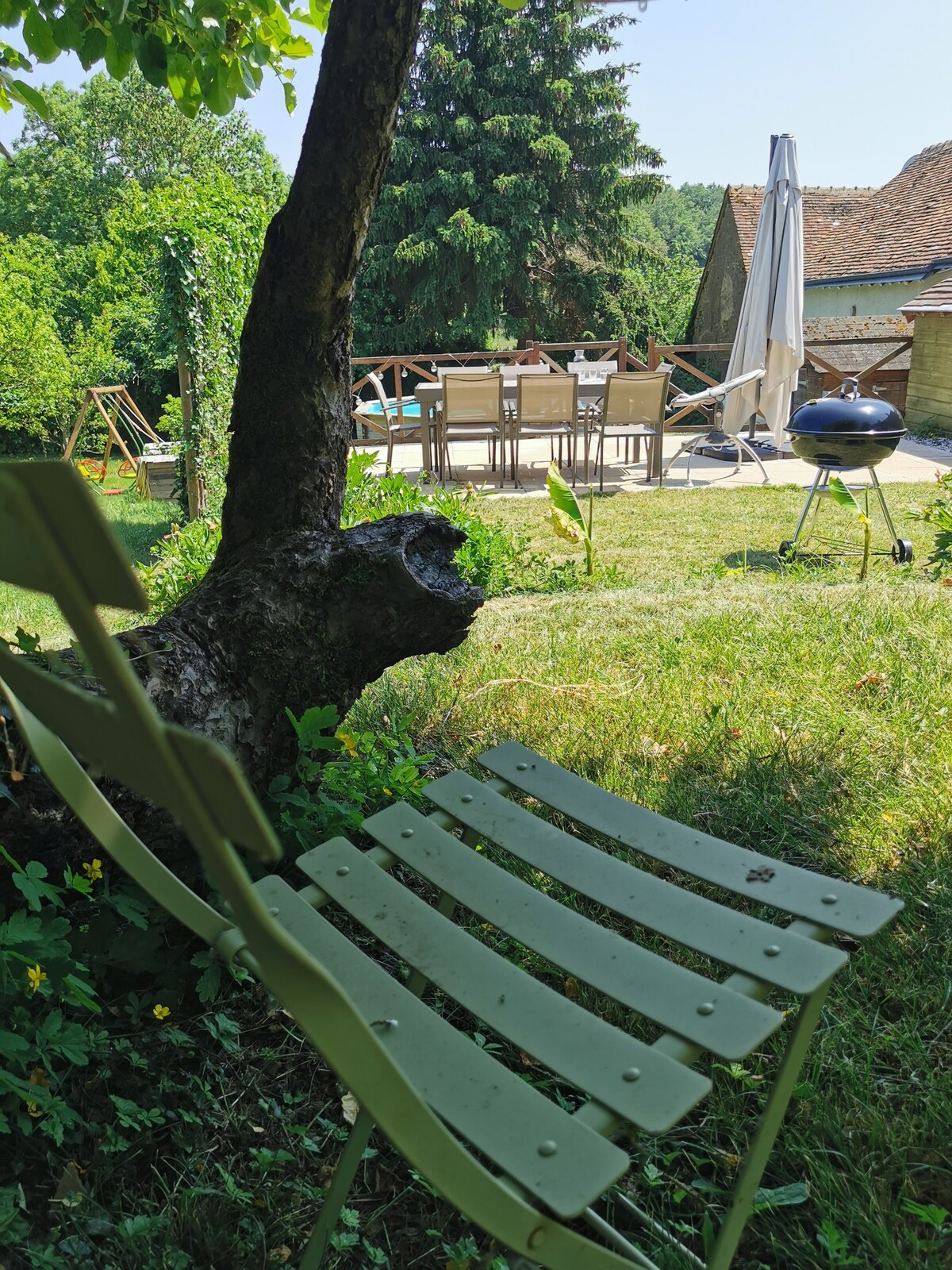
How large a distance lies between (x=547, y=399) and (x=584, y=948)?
30.7ft

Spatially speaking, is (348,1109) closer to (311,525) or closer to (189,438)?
(311,525)

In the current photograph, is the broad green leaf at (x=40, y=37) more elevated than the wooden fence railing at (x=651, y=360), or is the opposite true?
the broad green leaf at (x=40, y=37)

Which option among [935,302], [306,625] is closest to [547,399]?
[306,625]

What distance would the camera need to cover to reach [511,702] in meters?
3.43

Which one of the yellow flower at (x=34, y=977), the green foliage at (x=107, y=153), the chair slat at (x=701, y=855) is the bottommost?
the yellow flower at (x=34, y=977)

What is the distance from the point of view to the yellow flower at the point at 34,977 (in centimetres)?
156

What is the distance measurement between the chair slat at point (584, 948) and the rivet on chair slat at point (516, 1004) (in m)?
0.03

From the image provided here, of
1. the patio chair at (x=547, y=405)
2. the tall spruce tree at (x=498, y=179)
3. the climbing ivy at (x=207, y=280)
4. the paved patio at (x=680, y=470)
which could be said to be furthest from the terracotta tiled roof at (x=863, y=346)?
the climbing ivy at (x=207, y=280)

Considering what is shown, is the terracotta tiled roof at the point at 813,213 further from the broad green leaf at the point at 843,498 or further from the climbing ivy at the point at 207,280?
the broad green leaf at the point at 843,498

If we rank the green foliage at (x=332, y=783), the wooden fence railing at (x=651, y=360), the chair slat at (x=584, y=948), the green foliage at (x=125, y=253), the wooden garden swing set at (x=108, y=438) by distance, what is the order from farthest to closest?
1. the wooden fence railing at (x=651, y=360)
2. the wooden garden swing set at (x=108, y=438)
3. the green foliage at (x=125, y=253)
4. the green foliage at (x=332, y=783)
5. the chair slat at (x=584, y=948)

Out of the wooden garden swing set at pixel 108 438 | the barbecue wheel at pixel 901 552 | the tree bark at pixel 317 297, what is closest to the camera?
the tree bark at pixel 317 297

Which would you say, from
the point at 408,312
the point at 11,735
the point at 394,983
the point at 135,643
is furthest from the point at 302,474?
the point at 408,312

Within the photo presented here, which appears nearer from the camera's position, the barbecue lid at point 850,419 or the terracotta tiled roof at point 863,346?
the barbecue lid at point 850,419

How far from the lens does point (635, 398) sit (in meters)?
10.4
